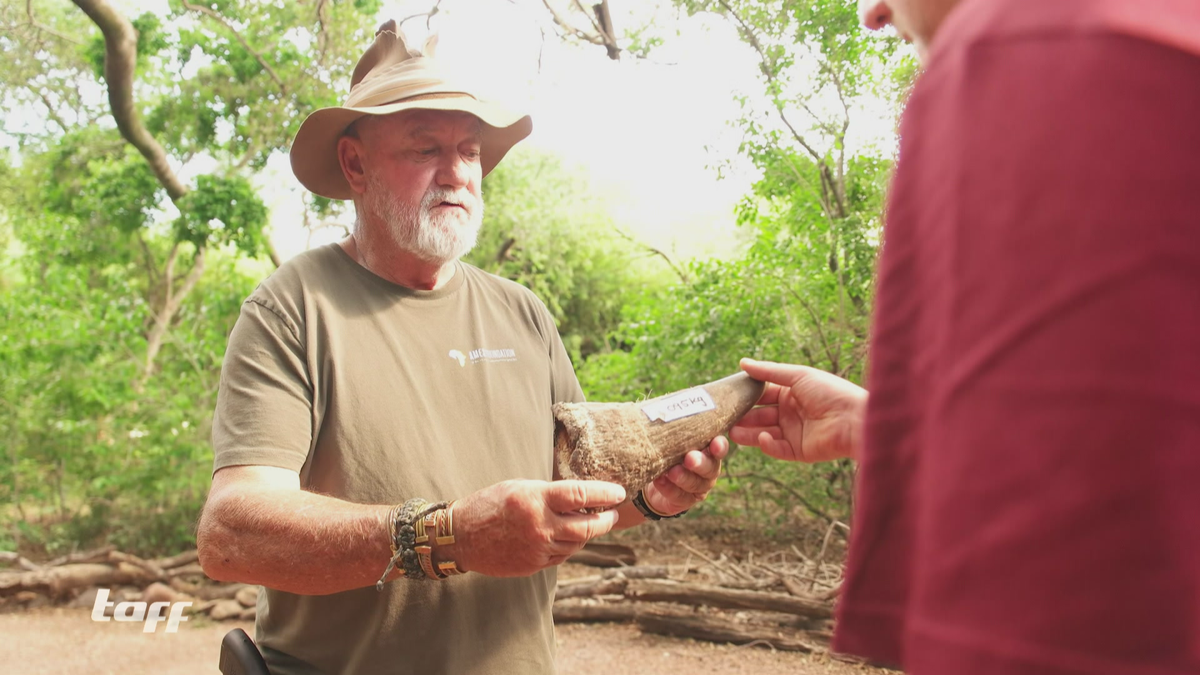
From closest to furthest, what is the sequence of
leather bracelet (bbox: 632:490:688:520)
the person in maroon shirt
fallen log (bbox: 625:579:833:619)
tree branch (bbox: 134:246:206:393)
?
the person in maroon shirt < leather bracelet (bbox: 632:490:688:520) < fallen log (bbox: 625:579:833:619) < tree branch (bbox: 134:246:206:393)

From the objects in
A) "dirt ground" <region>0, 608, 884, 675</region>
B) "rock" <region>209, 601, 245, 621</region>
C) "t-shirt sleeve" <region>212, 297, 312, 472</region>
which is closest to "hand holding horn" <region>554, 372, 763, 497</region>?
"t-shirt sleeve" <region>212, 297, 312, 472</region>

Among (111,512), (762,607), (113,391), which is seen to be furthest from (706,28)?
(111,512)

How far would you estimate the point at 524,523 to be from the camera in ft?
5.84

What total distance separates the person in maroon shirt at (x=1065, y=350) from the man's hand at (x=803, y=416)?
4.54 ft

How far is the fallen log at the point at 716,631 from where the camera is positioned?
19.0 ft

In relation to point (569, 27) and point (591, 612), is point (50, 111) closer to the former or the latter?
point (569, 27)

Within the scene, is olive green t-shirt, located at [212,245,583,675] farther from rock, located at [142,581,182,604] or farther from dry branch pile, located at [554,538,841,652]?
rock, located at [142,581,182,604]

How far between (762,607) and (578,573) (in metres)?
2.48

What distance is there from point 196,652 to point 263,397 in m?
5.49


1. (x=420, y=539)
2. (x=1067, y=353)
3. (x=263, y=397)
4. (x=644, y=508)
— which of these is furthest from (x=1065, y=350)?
(x=644, y=508)

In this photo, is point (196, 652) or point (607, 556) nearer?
point (196, 652)

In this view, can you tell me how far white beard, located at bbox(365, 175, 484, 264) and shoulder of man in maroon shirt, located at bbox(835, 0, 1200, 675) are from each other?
2177mm

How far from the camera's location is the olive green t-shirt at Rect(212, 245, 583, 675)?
2.20m

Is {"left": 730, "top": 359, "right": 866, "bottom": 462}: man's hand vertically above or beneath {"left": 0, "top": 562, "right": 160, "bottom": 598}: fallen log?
above
